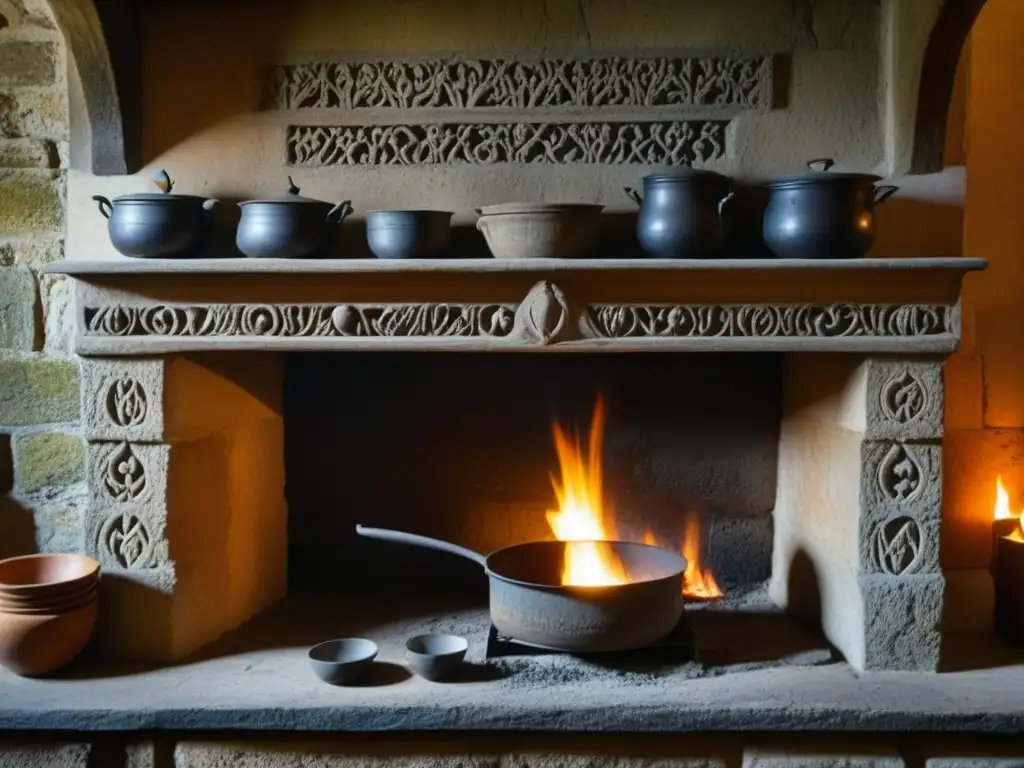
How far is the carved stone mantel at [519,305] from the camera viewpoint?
2211 millimetres

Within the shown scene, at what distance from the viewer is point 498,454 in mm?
2973

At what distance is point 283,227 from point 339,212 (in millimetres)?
155

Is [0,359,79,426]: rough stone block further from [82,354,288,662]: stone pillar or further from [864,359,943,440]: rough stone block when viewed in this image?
[864,359,943,440]: rough stone block

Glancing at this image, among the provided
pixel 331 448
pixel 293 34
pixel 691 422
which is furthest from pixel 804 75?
pixel 331 448

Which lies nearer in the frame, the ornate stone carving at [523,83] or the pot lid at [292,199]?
the pot lid at [292,199]

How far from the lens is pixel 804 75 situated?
2.43 m

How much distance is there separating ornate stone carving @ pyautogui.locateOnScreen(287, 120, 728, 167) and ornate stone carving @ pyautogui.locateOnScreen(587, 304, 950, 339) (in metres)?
0.47

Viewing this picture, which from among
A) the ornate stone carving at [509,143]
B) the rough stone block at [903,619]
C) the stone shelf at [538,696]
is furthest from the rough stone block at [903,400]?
the ornate stone carving at [509,143]

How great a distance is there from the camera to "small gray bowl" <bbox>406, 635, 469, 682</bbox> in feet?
7.30

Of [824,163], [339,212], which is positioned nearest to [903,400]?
[824,163]

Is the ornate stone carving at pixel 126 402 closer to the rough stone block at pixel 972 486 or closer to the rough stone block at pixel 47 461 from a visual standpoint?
the rough stone block at pixel 47 461

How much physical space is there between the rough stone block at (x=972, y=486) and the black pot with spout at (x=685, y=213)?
1.04 m

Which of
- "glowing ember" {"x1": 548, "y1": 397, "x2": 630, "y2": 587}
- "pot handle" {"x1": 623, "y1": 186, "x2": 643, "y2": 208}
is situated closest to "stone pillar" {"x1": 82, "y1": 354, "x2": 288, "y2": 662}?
"glowing ember" {"x1": 548, "y1": 397, "x2": 630, "y2": 587}

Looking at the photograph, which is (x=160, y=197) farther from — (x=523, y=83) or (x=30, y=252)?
(x=523, y=83)
